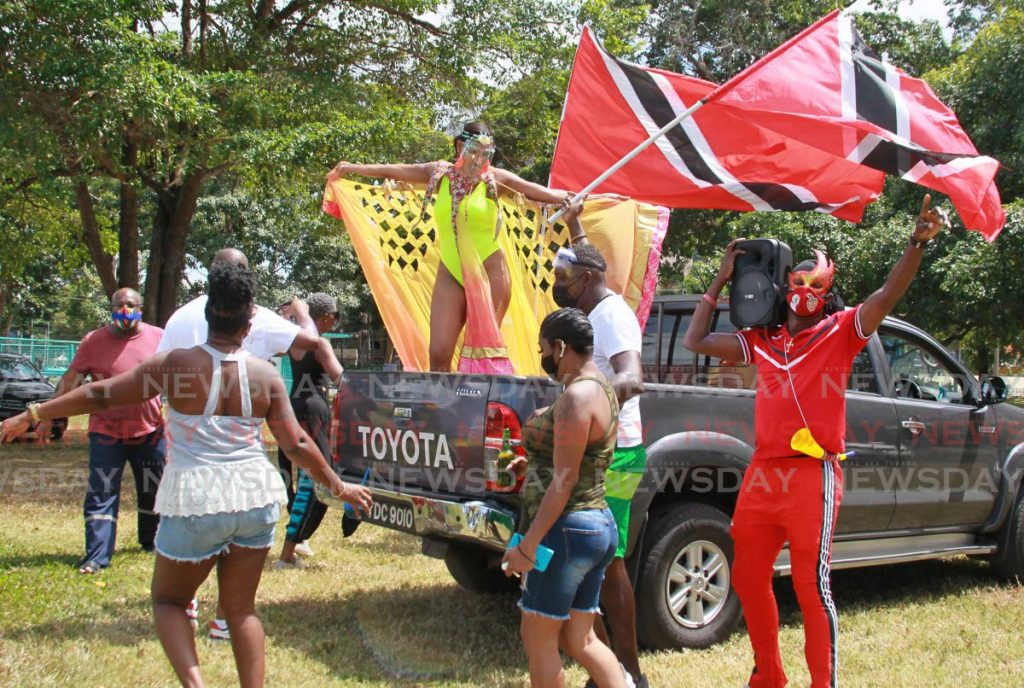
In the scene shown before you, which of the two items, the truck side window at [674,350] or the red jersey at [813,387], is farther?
the truck side window at [674,350]

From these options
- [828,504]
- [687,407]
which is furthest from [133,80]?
[828,504]

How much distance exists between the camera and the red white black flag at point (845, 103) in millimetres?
4902

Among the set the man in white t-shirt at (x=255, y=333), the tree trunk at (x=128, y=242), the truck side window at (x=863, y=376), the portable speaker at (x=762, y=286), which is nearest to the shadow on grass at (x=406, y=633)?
the man in white t-shirt at (x=255, y=333)

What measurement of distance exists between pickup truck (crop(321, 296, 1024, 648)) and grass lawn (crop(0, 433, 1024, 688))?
1.09 ft

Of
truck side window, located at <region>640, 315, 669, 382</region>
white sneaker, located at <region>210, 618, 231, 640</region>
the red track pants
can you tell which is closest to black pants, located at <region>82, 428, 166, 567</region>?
white sneaker, located at <region>210, 618, 231, 640</region>

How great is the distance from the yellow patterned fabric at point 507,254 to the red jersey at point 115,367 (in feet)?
5.40

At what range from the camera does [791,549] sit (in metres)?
3.75

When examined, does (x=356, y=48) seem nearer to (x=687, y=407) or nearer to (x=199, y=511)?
(x=687, y=407)

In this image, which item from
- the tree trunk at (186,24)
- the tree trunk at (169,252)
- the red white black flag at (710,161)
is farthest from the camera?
the tree trunk at (169,252)

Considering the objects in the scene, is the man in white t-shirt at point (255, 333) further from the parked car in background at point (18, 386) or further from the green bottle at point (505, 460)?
the parked car in background at point (18, 386)

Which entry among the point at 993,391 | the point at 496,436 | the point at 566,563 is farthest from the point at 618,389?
the point at 993,391

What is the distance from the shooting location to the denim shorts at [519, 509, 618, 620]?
3.22 meters

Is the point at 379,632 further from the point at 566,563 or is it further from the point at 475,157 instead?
the point at 475,157

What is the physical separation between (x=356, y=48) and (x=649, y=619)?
1190 cm
